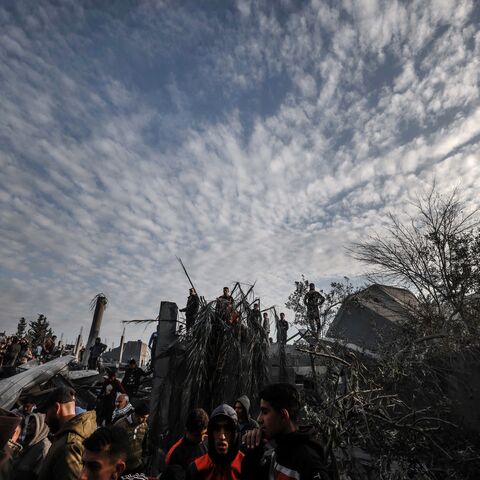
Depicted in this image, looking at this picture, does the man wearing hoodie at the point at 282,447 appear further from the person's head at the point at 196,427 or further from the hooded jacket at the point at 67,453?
the hooded jacket at the point at 67,453

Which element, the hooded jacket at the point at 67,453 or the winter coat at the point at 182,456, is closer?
the hooded jacket at the point at 67,453

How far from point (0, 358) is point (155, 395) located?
31.9 ft

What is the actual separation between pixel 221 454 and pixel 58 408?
1.53 m

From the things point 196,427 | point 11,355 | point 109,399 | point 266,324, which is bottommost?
point 196,427

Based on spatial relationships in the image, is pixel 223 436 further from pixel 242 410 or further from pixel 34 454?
pixel 34 454

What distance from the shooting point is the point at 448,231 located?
40.3 ft

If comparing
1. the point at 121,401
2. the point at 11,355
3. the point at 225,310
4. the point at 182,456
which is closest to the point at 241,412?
the point at 182,456

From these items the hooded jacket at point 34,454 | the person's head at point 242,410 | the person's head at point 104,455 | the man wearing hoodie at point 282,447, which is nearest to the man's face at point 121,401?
the person's head at point 242,410

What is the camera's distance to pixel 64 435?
8.27 ft

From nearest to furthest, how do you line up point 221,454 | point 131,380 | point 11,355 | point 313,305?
1. point 221,454
2. point 131,380
3. point 313,305
4. point 11,355

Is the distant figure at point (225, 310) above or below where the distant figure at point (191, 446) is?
above

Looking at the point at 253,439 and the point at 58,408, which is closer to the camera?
the point at 253,439

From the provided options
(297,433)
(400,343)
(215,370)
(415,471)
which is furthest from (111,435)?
(400,343)

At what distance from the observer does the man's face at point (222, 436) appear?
112 inches
